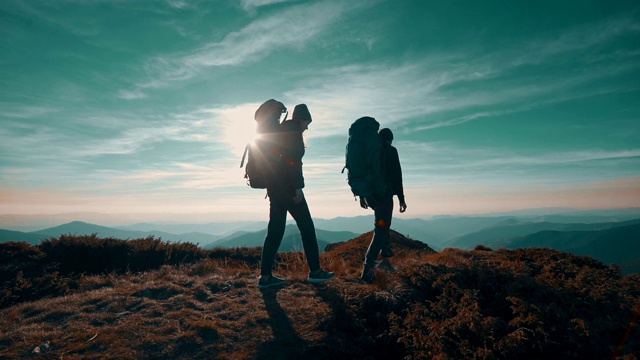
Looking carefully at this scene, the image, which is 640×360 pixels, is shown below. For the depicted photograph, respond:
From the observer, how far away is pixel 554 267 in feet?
15.9

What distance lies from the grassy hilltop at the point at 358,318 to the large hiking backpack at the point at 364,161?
1439 mm

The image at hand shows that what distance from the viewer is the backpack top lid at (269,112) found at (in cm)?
538

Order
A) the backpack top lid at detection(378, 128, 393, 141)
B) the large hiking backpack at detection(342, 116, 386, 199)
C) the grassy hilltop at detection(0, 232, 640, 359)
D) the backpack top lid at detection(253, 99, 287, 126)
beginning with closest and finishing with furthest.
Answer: the grassy hilltop at detection(0, 232, 640, 359) → the backpack top lid at detection(253, 99, 287, 126) → the large hiking backpack at detection(342, 116, 386, 199) → the backpack top lid at detection(378, 128, 393, 141)

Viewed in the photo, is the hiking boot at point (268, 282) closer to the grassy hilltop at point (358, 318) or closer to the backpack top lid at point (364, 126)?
the grassy hilltop at point (358, 318)

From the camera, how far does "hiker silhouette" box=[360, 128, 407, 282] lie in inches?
228

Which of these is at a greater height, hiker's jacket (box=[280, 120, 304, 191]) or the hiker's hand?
hiker's jacket (box=[280, 120, 304, 191])

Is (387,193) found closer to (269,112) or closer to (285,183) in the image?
(285,183)

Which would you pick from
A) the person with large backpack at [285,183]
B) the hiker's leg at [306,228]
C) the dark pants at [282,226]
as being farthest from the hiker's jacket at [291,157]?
the hiker's leg at [306,228]

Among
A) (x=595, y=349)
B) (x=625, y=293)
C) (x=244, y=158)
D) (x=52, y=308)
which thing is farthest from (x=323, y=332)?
(x=52, y=308)

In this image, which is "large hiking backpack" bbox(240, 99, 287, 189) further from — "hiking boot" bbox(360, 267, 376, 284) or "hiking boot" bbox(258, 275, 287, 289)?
"hiking boot" bbox(360, 267, 376, 284)

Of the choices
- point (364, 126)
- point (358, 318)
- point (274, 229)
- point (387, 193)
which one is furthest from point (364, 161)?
point (358, 318)

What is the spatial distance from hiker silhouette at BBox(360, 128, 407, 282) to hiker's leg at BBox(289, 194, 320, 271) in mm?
946

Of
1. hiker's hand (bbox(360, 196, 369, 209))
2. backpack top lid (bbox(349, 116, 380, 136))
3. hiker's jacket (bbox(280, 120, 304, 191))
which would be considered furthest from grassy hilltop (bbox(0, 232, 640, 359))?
backpack top lid (bbox(349, 116, 380, 136))

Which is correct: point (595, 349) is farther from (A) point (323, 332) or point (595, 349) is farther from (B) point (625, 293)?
(A) point (323, 332)
